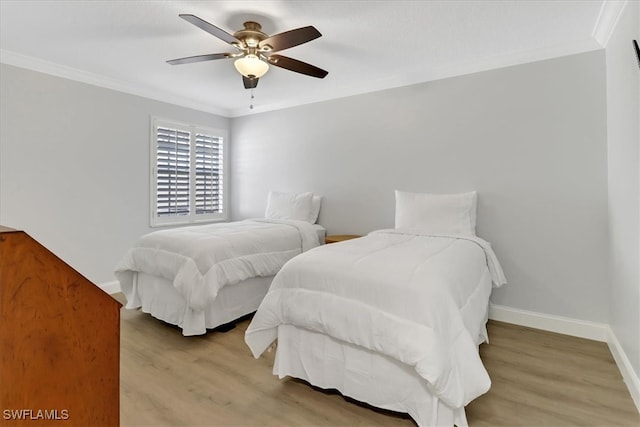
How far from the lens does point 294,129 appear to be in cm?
448

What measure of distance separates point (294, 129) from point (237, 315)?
8.76 ft

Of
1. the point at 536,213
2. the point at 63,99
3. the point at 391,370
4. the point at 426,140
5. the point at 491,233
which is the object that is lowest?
the point at 391,370

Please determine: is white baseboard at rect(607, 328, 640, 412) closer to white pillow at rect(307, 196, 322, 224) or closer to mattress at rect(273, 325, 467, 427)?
A: mattress at rect(273, 325, 467, 427)

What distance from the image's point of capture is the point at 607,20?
2.29 m

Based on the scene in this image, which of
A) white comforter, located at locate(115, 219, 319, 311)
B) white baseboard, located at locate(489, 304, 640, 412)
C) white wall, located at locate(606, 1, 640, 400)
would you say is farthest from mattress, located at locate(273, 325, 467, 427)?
white baseboard, located at locate(489, 304, 640, 412)

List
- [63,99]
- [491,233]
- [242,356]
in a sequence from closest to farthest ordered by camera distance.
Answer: [242,356], [491,233], [63,99]

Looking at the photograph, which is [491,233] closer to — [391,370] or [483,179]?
[483,179]

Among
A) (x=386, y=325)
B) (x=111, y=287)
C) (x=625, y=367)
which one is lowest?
(x=625, y=367)

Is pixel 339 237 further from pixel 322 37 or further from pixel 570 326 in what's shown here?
pixel 570 326

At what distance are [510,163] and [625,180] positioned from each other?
3.23 ft

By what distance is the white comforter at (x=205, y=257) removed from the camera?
252 cm

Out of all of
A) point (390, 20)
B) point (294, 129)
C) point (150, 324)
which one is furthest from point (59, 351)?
point (294, 129)

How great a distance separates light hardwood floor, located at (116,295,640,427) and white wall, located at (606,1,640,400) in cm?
26

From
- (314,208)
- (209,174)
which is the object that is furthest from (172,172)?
(314,208)
